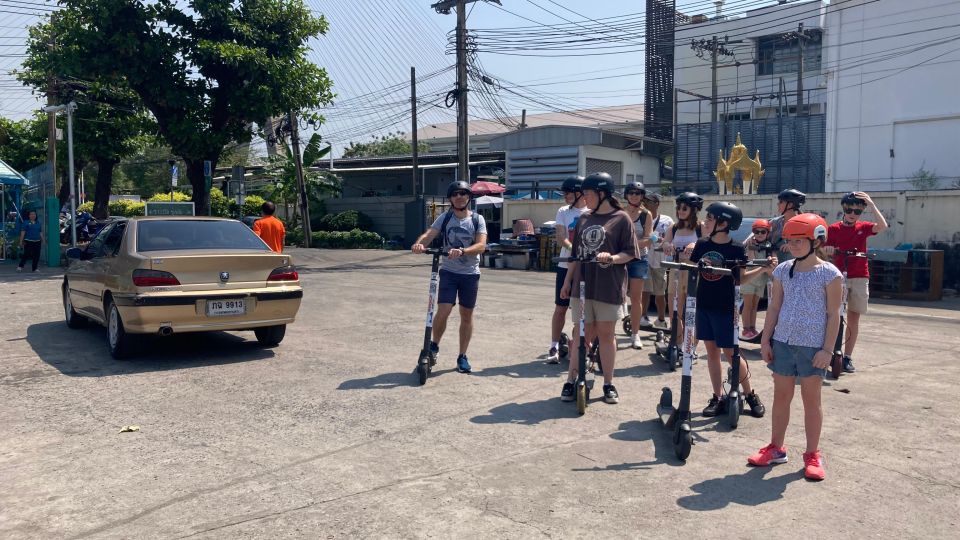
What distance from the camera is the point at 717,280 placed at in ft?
19.5

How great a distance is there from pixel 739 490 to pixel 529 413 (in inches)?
78.2

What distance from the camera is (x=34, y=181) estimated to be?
24547 mm

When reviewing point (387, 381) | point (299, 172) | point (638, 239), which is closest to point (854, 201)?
point (638, 239)

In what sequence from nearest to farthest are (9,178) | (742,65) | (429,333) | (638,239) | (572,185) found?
(429,333), (572,185), (638,239), (9,178), (742,65)

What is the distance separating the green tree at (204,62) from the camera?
19.8m

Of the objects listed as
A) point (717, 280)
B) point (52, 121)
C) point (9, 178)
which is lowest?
point (717, 280)

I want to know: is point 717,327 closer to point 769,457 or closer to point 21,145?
point 769,457

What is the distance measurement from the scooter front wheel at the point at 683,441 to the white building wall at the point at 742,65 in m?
32.5

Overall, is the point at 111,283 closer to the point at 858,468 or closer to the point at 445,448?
the point at 445,448

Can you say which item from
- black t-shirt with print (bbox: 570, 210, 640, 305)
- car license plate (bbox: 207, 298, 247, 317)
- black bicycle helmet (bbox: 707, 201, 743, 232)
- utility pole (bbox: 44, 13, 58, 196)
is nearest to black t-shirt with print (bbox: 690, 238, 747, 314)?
black bicycle helmet (bbox: 707, 201, 743, 232)

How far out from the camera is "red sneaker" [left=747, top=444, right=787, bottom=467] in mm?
4957

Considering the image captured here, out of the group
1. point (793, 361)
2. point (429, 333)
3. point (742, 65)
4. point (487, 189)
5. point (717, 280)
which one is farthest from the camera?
point (742, 65)

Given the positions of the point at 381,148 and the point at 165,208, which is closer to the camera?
the point at 165,208

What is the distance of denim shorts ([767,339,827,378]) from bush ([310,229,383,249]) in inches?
1105
